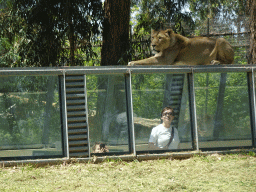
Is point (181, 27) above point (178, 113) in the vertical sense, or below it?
above

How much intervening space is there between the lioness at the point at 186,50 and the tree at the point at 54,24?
13.1ft

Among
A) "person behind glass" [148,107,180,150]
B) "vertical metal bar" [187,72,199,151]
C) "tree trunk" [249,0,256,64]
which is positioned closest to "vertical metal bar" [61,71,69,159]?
"person behind glass" [148,107,180,150]

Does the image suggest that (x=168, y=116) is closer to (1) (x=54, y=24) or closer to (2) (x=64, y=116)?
(2) (x=64, y=116)

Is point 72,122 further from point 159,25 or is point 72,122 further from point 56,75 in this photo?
point 159,25

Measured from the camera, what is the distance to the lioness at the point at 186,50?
7.70 meters

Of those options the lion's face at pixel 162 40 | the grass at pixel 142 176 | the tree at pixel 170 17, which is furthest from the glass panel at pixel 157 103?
the tree at pixel 170 17

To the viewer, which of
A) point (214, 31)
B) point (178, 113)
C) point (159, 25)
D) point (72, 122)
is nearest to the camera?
point (72, 122)

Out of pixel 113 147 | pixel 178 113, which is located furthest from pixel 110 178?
pixel 178 113

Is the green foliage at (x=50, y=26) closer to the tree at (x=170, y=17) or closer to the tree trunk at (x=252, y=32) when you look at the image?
the tree at (x=170, y=17)

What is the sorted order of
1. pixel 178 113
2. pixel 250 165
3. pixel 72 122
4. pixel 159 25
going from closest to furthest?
pixel 250 165
pixel 72 122
pixel 178 113
pixel 159 25

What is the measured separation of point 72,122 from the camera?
6.64 meters

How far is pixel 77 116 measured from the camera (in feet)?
21.9

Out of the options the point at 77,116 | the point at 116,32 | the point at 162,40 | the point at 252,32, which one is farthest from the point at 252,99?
the point at 116,32

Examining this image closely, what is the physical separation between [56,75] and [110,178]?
2247 mm
